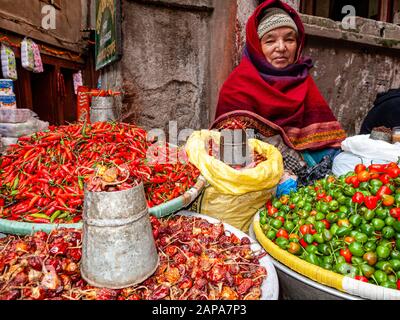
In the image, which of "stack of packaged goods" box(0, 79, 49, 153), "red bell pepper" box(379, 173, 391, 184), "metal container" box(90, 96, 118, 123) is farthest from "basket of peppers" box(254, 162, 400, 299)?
"stack of packaged goods" box(0, 79, 49, 153)

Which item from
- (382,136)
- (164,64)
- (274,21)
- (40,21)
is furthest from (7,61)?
(382,136)

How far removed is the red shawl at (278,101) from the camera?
296 cm

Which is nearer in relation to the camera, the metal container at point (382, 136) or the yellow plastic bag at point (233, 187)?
the yellow plastic bag at point (233, 187)

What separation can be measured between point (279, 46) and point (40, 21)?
297 inches

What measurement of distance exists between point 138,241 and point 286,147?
2164 mm

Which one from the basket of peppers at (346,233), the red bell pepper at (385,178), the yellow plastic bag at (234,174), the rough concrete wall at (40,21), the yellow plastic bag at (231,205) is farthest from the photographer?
the rough concrete wall at (40,21)

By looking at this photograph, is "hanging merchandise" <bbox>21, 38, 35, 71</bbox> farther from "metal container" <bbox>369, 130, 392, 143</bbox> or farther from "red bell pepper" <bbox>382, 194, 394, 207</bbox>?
"red bell pepper" <bbox>382, 194, 394, 207</bbox>

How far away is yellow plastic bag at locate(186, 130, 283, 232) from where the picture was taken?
215 cm

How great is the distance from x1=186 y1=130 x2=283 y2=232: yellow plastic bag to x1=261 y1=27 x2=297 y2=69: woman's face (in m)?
1.21

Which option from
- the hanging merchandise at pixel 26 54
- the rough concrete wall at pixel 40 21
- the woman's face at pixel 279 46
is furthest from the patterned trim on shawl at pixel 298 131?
the rough concrete wall at pixel 40 21

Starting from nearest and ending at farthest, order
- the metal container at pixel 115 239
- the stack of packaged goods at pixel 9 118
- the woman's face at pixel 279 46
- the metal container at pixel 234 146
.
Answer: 1. the metal container at pixel 115 239
2. the metal container at pixel 234 146
3. the woman's face at pixel 279 46
4. the stack of packaged goods at pixel 9 118

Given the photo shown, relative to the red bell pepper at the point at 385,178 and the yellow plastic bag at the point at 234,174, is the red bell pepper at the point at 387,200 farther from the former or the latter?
the yellow plastic bag at the point at 234,174

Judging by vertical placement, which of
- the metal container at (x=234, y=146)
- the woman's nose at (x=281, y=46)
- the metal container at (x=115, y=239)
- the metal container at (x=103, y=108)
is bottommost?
the metal container at (x=115, y=239)

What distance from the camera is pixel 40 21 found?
7879 millimetres
